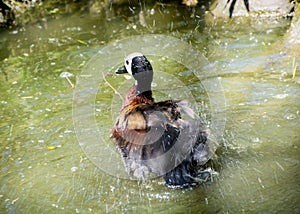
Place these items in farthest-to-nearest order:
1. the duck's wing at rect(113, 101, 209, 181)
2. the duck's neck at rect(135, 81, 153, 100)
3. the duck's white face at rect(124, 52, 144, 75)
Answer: the duck's white face at rect(124, 52, 144, 75) < the duck's neck at rect(135, 81, 153, 100) < the duck's wing at rect(113, 101, 209, 181)

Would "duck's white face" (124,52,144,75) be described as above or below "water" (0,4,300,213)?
above

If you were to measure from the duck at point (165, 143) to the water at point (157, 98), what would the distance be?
18cm

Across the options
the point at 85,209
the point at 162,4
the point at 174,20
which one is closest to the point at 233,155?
the point at 85,209

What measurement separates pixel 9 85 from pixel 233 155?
380 cm

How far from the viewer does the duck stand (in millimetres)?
3939

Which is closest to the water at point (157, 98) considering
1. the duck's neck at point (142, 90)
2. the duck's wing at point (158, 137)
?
the duck's wing at point (158, 137)

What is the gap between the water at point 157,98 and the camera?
3.96 metres

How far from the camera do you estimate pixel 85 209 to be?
3.90 metres

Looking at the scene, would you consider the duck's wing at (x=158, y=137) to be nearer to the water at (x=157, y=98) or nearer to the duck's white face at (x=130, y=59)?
the water at (x=157, y=98)

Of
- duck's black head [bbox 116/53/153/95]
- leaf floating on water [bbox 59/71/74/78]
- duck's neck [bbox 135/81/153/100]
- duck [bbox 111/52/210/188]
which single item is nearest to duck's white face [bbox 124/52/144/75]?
duck's black head [bbox 116/53/153/95]

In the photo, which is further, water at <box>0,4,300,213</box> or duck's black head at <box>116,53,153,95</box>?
duck's black head at <box>116,53,153,95</box>

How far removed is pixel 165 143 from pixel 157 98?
193 cm

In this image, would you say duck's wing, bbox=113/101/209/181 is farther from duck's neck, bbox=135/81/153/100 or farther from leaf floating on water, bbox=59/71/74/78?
leaf floating on water, bbox=59/71/74/78

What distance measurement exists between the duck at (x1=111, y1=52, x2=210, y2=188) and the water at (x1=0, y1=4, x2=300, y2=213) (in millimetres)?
185
